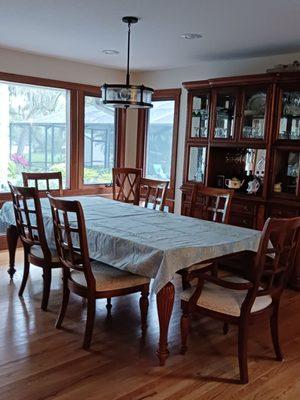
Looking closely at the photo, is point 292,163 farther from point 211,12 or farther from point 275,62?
point 211,12

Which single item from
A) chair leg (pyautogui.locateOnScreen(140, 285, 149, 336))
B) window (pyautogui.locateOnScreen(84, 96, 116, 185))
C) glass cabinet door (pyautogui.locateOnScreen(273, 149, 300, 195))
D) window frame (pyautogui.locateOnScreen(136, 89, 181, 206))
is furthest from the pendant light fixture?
window (pyautogui.locateOnScreen(84, 96, 116, 185))

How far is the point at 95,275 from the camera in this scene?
2.76m

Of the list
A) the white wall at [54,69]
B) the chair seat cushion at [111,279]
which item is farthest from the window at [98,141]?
the chair seat cushion at [111,279]

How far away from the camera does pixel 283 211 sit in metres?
4.06

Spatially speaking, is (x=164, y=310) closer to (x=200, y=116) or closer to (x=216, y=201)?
(x=216, y=201)

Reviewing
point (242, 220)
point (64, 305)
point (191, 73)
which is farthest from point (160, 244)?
point (191, 73)

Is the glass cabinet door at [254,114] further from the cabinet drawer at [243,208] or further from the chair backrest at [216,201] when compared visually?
the chair backrest at [216,201]

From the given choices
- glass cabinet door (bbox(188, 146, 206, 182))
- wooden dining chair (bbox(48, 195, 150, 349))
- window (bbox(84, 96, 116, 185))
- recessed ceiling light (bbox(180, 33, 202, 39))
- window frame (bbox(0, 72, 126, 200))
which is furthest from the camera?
window (bbox(84, 96, 116, 185))

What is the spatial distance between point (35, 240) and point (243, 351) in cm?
183

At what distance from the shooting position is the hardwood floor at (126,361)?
7.52 feet

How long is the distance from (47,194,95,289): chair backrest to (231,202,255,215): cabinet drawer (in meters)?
1.98

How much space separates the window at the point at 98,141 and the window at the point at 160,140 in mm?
534

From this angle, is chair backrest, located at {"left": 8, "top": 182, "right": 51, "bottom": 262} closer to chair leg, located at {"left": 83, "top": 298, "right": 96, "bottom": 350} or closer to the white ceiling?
chair leg, located at {"left": 83, "top": 298, "right": 96, "bottom": 350}

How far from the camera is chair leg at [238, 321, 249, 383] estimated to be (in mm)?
2373
